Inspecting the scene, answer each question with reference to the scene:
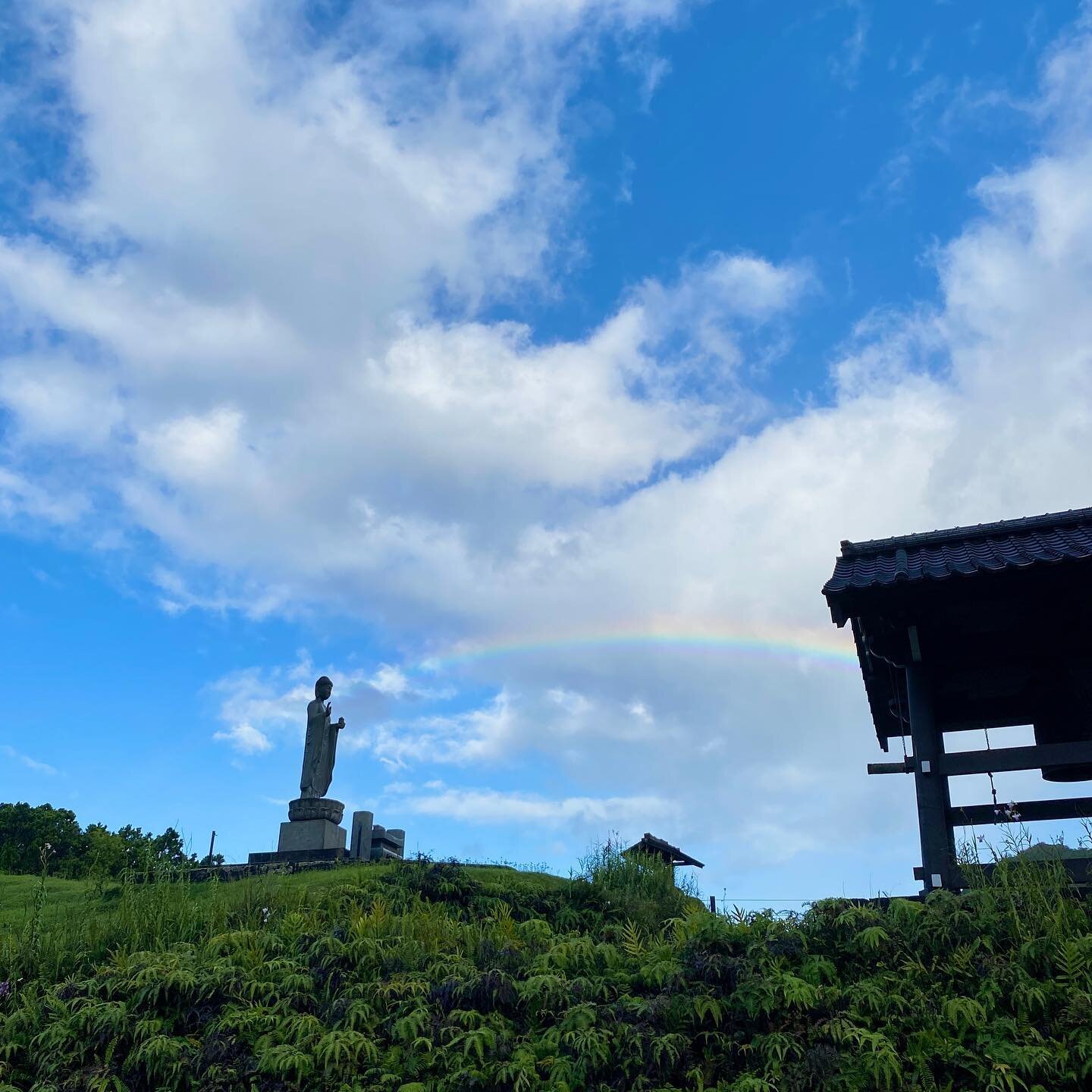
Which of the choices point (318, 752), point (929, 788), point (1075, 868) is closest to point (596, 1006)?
point (929, 788)

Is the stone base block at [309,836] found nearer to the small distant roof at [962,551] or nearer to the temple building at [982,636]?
the temple building at [982,636]

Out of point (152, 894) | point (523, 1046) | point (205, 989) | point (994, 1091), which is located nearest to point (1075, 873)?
point (994, 1091)

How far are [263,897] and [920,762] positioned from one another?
25.0 ft

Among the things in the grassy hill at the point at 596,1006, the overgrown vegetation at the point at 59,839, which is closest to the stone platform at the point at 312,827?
the grassy hill at the point at 596,1006

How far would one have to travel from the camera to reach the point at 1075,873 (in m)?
8.85

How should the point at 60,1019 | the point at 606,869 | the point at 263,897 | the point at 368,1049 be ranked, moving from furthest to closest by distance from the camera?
the point at 606,869 < the point at 263,897 < the point at 60,1019 < the point at 368,1049

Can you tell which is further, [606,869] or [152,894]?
[606,869]

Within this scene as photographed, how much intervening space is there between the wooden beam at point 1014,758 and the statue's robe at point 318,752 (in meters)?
15.3

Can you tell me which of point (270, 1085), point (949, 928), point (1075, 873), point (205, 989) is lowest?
point (270, 1085)

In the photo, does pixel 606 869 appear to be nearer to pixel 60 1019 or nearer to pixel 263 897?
pixel 263 897

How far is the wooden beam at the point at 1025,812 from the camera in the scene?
10.0 meters

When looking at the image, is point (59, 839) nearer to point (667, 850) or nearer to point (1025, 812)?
point (667, 850)

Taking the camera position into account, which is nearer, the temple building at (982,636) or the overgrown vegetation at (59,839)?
the temple building at (982,636)

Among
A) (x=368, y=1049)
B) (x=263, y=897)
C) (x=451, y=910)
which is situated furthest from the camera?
(x=451, y=910)
